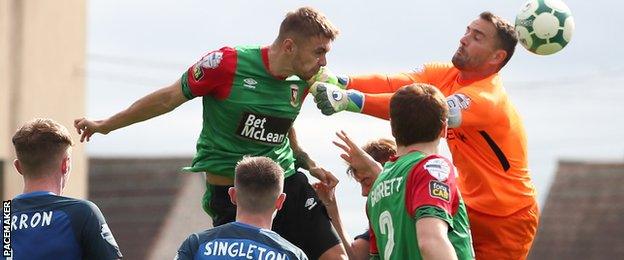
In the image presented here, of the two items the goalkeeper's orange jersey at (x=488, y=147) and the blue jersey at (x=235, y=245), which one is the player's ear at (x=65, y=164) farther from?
the goalkeeper's orange jersey at (x=488, y=147)

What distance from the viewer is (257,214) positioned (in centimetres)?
959

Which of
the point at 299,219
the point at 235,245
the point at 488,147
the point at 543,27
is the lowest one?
the point at 299,219

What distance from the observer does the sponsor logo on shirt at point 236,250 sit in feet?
30.8

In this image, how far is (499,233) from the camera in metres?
11.0

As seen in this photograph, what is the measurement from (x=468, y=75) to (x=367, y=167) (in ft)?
4.49

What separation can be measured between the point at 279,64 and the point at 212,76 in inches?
16.9

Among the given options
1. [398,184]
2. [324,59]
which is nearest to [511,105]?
[324,59]

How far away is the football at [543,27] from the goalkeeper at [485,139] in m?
0.17

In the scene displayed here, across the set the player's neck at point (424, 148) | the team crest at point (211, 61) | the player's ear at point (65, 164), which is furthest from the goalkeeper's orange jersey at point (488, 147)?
the player's ear at point (65, 164)

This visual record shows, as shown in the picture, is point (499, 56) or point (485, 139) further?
point (499, 56)

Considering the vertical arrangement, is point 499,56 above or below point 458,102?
above

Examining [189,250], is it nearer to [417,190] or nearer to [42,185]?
[42,185]

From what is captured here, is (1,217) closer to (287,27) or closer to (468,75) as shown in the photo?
(287,27)

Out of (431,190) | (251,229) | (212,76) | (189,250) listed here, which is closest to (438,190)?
(431,190)
